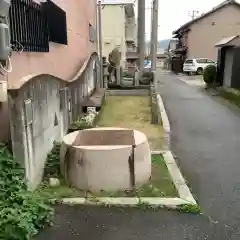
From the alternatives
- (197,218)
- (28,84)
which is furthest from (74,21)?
(197,218)

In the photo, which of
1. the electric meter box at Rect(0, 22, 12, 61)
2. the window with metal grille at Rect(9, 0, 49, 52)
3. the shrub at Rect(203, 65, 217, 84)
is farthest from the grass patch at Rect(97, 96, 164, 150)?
the shrub at Rect(203, 65, 217, 84)

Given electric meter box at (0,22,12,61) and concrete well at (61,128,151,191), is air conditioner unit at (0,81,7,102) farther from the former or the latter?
concrete well at (61,128,151,191)

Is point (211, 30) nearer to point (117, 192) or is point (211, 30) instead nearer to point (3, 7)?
point (117, 192)

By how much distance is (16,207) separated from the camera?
12.1ft

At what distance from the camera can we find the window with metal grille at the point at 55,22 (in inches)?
268

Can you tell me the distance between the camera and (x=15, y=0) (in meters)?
4.96

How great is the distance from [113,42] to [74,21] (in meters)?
22.6

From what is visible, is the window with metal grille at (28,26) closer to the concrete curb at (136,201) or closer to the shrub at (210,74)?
the concrete curb at (136,201)

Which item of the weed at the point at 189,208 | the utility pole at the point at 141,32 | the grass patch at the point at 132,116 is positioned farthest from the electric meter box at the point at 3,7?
the utility pole at the point at 141,32

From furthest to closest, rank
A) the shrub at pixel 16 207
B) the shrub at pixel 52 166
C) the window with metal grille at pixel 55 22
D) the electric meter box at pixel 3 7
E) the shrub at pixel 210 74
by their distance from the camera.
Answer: the shrub at pixel 210 74
the window with metal grille at pixel 55 22
the shrub at pixel 52 166
the electric meter box at pixel 3 7
the shrub at pixel 16 207

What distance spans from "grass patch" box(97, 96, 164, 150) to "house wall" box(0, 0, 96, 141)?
6.09 feet

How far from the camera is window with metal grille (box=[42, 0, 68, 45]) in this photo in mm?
6816

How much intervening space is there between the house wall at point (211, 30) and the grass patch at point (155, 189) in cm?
3497

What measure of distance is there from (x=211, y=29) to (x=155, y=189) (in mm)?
37935
